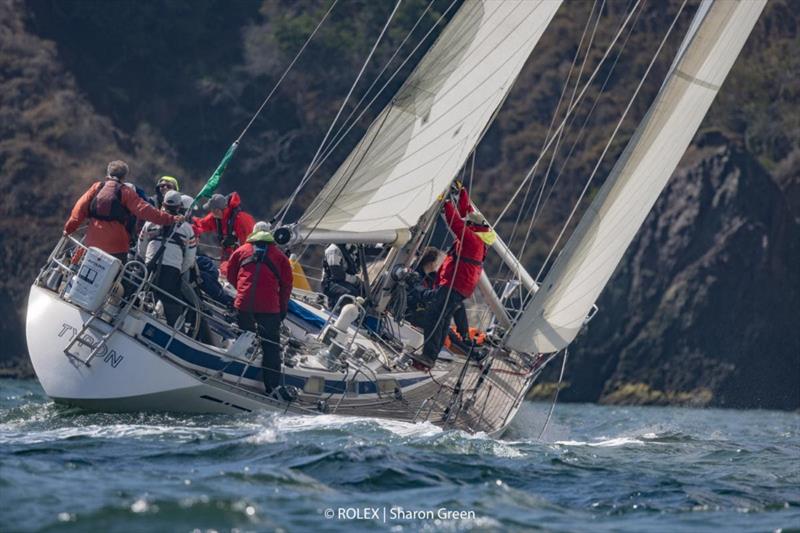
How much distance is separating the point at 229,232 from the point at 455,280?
8.72ft

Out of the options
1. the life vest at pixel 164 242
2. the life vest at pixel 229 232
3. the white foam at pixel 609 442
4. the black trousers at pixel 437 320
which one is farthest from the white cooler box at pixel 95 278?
the white foam at pixel 609 442

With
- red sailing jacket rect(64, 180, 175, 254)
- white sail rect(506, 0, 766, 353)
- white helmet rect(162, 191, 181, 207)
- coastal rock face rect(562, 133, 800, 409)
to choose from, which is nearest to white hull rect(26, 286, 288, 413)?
red sailing jacket rect(64, 180, 175, 254)

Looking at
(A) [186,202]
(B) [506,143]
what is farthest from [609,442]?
(B) [506,143]

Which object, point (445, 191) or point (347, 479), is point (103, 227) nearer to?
point (445, 191)

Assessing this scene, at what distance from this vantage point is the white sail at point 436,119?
1622 centimetres

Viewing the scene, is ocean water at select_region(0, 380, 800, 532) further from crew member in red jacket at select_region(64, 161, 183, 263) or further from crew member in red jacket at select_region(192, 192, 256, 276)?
crew member in red jacket at select_region(192, 192, 256, 276)

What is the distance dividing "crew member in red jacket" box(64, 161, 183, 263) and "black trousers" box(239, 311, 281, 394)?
4.70ft

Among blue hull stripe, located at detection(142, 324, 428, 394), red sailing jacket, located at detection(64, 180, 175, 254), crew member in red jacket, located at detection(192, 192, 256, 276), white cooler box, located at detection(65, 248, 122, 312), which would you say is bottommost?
blue hull stripe, located at detection(142, 324, 428, 394)

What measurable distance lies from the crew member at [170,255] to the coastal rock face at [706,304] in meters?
18.3

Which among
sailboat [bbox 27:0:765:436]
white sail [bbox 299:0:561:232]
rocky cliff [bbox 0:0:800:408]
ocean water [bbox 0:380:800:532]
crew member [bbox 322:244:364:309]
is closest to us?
ocean water [bbox 0:380:800:532]

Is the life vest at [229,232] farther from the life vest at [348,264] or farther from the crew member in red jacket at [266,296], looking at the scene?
the crew member in red jacket at [266,296]

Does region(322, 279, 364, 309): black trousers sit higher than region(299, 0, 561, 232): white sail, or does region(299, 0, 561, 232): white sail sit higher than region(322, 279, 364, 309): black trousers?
region(299, 0, 561, 232): white sail

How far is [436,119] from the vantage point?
16.3 meters

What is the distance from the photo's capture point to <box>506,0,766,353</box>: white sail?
16.0m
